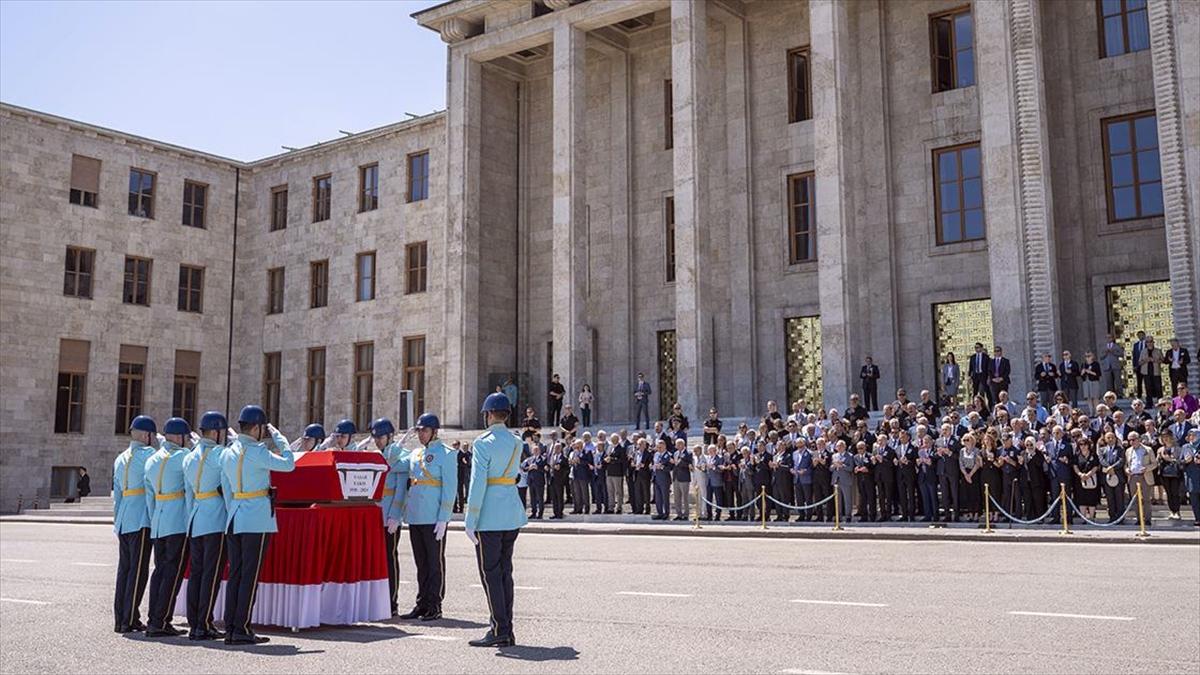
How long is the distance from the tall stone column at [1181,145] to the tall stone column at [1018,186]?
2.49m

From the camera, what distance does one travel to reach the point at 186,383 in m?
41.8

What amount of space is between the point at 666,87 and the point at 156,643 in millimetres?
28038

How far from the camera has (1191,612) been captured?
9367mm

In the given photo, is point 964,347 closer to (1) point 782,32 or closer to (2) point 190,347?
(1) point 782,32

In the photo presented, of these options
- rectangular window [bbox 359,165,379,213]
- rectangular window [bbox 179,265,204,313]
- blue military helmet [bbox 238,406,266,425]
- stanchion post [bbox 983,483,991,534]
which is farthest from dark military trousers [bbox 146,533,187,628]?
rectangular window [bbox 179,265,204,313]

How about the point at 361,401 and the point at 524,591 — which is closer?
the point at 524,591

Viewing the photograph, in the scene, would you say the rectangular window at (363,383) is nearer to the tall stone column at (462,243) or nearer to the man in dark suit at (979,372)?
the tall stone column at (462,243)

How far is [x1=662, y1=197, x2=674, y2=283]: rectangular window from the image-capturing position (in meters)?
33.5

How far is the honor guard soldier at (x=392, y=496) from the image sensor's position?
10141 mm

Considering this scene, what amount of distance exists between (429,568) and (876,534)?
10.5 meters

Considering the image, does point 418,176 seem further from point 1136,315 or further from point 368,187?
point 1136,315

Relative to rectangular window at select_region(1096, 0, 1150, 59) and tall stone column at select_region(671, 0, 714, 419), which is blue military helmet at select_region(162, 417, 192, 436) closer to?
tall stone column at select_region(671, 0, 714, 419)

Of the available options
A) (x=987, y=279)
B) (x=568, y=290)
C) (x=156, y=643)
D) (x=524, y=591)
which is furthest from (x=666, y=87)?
(x=156, y=643)

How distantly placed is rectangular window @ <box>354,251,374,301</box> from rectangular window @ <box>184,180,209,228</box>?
22.9 ft
